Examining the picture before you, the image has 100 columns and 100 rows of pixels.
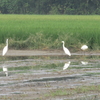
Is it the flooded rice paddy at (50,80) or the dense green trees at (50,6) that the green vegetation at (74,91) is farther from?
the dense green trees at (50,6)

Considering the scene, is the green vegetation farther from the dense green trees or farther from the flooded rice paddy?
the dense green trees

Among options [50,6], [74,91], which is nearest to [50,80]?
[74,91]

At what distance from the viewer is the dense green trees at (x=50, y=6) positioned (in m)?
59.1

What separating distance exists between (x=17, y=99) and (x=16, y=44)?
33.4 ft

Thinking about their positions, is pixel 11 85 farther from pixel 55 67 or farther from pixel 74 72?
pixel 55 67

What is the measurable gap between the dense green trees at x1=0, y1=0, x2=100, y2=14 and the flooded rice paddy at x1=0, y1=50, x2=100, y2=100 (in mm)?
46158

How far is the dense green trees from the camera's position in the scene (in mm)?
59141

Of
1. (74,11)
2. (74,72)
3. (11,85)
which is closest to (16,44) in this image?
(74,72)

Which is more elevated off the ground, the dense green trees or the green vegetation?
the green vegetation

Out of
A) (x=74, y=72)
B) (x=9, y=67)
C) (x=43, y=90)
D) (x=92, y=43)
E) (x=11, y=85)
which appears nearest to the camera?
(x=43, y=90)

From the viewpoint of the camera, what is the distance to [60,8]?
59844 millimetres

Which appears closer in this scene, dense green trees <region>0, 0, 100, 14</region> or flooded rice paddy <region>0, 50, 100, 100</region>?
flooded rice paddy <region>0, 50, 100, 100</region>

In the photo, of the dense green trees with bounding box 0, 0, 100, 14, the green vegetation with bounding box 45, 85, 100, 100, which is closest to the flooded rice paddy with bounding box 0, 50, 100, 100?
the green vegetation with bounding box 45, 85, 100, 100

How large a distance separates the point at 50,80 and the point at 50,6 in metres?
52.3
